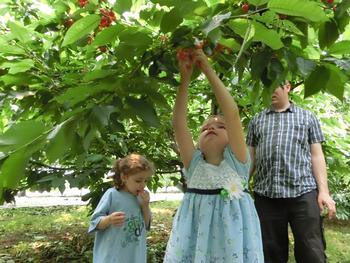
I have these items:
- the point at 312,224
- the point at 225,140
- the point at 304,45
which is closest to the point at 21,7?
the point at 225,140

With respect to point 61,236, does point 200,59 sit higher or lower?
higher

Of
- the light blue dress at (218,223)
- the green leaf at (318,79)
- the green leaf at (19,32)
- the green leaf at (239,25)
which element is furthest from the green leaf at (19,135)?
the light blue dress at (218,223)

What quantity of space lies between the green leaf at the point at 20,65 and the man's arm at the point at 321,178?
5.80 feet

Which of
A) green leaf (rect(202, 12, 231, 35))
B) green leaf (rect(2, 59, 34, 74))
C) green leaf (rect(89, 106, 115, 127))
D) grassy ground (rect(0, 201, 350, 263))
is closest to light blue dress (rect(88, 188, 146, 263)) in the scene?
green leaf (rect(2, 59, 34, 74))

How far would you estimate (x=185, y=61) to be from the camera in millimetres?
1376

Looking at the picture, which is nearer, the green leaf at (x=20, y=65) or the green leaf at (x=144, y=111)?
the green leaf at (x=144, y=111)

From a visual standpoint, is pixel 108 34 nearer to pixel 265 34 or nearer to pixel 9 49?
pixel 265 34

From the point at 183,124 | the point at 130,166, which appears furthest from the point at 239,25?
the point at 130,166

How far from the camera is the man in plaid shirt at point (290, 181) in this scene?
8.48 ft

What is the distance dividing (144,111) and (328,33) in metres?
0.59

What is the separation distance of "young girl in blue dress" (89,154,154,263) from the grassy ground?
1.63m

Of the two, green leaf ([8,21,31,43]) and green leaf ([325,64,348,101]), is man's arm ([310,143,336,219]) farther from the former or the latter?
green leaf ([8,21,31,43])

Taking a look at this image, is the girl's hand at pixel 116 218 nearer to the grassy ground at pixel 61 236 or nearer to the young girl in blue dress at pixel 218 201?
the young girl in blue dress at pixel 218 201

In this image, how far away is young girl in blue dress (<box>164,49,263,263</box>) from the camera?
1821mm
